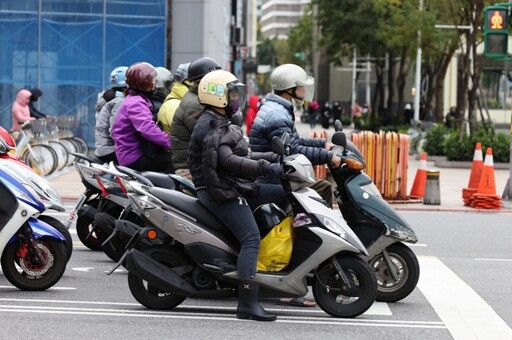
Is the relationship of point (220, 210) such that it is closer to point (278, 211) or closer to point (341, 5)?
point (278, 211)

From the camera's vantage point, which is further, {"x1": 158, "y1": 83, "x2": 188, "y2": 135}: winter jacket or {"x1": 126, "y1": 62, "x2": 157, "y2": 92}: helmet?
{"x1": 158, "y1": 83, "x2": 188, "y2": 135}: winter jacket

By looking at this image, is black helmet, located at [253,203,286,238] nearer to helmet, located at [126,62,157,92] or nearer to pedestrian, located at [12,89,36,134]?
helmet, located at [126,62,157,92]

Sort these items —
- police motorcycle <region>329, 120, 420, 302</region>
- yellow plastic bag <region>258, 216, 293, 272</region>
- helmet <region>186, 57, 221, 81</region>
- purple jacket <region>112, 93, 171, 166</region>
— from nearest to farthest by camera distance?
yellow plastic bag <region>258, 216, 293, 272</region>, police motorcycle <region>329, 120, 420, 302</region>, helmet <region>186, 57, 221, 81</region>, purple jacket <region>112, 93, 171, 166</region>

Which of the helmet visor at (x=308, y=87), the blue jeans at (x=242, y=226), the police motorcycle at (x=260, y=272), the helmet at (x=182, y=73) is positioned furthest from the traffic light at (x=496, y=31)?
the blue jeans at (x=242, y=226)

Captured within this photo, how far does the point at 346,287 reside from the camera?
8.34 metres

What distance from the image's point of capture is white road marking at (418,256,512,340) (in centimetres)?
816

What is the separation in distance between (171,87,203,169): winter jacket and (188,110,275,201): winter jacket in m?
1.61

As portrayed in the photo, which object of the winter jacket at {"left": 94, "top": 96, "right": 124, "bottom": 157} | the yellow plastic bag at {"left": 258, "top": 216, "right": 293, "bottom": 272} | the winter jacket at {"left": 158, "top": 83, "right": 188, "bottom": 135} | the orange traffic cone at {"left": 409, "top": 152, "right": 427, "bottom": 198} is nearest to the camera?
the yellow plastic bag at {"left": 258, "top": 216, "right": 293, "bottom": 272}

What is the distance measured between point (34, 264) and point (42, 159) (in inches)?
502

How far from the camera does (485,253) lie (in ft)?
42.5

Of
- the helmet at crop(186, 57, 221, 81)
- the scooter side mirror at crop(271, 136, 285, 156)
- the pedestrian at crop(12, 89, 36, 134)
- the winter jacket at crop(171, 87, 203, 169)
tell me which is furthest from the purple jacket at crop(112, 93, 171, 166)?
the pedestrian at crop(12, 89, 36, 134)

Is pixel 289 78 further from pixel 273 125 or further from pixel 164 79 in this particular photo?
pixel 164 79

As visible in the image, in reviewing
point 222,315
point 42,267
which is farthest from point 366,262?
point 42,267

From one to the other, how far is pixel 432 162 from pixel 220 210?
959 inches
